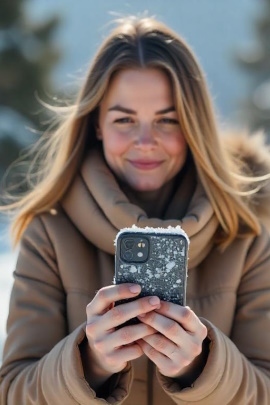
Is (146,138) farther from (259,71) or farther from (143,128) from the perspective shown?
(259,71)

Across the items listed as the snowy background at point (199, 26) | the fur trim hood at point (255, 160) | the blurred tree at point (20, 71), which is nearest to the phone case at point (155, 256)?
the fur trim hood at point (255, 160)

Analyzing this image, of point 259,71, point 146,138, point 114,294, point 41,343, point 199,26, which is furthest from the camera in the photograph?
point 199,26

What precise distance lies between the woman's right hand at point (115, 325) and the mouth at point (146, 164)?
74 centimetres

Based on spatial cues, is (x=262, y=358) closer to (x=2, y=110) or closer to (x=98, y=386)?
(x=98, y=386)

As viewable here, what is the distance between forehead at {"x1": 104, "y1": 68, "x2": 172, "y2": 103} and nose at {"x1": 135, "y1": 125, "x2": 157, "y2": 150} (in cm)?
9

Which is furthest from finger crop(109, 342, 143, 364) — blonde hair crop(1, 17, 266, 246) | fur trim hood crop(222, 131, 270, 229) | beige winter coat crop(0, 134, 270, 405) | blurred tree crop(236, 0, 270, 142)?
blurred tree crop(236, 0, 270, 142)

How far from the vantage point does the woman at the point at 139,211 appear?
2.62m

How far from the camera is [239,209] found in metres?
2.79

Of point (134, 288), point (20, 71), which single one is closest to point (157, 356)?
point (134, 288)

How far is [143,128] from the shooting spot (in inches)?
108

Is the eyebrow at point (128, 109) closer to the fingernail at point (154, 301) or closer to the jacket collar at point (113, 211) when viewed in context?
the jacket collar at point (113, 211)

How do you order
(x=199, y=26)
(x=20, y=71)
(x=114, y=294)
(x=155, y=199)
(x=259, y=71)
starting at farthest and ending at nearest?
(x=199, y=26) → (x=259, y=71) → (x=20, y=71) → (x=155, y=199) → (x=114, y=294)

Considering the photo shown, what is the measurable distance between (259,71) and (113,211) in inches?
553

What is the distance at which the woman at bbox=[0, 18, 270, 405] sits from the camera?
2.62 meters
